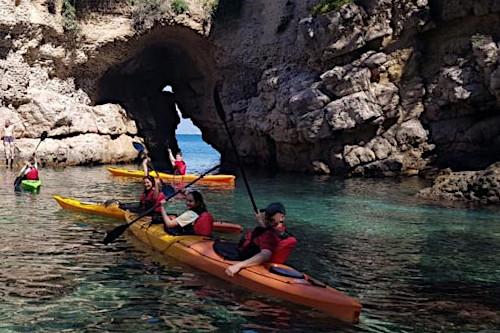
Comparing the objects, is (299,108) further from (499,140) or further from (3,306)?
(3,306)

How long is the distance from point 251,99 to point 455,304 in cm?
2097

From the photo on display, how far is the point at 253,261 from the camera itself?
6855mm

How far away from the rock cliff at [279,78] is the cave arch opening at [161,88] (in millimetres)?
87

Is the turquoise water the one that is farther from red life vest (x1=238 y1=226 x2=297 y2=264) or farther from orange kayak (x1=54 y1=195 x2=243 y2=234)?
red life vest (x1=238 y1=226 x2=297 y2=264)

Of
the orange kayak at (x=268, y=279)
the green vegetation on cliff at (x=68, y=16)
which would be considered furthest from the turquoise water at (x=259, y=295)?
the green vegetation on cliff at (x=68, y=16)

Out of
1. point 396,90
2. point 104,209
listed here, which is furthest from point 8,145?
point 396,90

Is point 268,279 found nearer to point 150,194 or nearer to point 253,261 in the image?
point 253,261

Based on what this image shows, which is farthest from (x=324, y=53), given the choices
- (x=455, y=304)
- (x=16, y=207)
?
(x=455, y=304)

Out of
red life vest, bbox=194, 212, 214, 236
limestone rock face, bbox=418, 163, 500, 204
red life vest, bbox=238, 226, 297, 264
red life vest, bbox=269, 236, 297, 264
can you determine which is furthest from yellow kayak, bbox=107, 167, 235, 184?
red life vest, bbox=269, 236, 297, 264

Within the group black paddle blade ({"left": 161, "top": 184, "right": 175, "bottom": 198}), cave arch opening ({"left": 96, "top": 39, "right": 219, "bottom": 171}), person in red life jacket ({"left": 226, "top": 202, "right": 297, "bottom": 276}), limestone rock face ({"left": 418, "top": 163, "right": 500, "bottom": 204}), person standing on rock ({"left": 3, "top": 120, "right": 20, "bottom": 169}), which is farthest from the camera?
cave arch opening ({"left": 96, "top": 39, "right": 219, "bottom": 171})

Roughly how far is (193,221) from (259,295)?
8.40 ft

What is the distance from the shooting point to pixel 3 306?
595cm

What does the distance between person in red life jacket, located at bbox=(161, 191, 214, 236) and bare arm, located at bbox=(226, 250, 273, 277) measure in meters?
1.88

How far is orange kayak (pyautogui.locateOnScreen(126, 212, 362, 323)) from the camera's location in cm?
587
